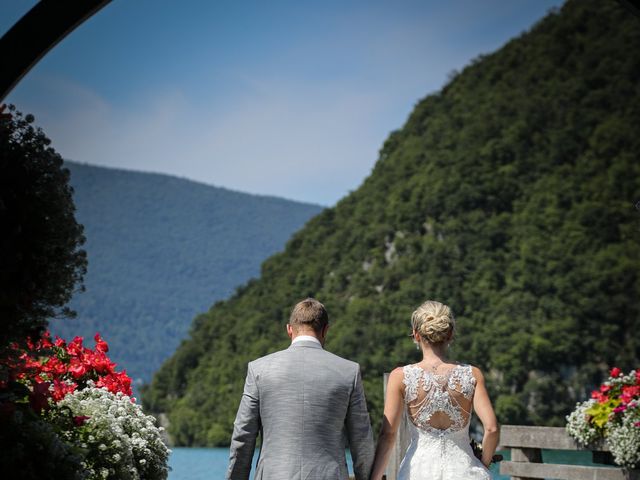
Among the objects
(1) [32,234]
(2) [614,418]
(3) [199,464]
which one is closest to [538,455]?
(2) [614,418]

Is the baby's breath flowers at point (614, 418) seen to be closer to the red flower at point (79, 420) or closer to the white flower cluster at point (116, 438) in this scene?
the white flower cluster at point (116, 438)

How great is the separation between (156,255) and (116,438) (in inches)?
6987

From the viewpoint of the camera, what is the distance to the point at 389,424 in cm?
489

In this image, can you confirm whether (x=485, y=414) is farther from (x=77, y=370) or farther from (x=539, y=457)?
(x=539, y=457)

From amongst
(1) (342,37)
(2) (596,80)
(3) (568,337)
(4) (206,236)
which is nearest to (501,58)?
(2) (596,80)

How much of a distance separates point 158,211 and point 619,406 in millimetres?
188774

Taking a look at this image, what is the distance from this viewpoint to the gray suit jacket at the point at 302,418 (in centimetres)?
443

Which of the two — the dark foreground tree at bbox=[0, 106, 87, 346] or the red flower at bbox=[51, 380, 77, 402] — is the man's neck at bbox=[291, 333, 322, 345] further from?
the red flower at bbox=[51, 380, 77, 402]

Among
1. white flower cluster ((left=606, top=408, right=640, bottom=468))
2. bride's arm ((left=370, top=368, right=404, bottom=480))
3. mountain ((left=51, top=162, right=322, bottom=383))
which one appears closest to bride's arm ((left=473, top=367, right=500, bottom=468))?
bride's arm ((left=370, top=368, right=404, bottom=480))

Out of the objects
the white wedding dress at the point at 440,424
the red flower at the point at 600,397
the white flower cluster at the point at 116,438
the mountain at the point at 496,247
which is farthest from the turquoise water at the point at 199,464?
the white wedding dress at the point at 440,424

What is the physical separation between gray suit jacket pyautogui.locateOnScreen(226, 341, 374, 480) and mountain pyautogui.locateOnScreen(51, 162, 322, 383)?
143495 millimetres

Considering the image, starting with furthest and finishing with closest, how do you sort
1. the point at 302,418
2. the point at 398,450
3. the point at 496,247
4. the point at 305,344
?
the point at 496,247
the point at 398,450
the point at 305,344
the point at 302,418

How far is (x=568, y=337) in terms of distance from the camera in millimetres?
52844

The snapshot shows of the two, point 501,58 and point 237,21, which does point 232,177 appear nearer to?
→ point 237,21
